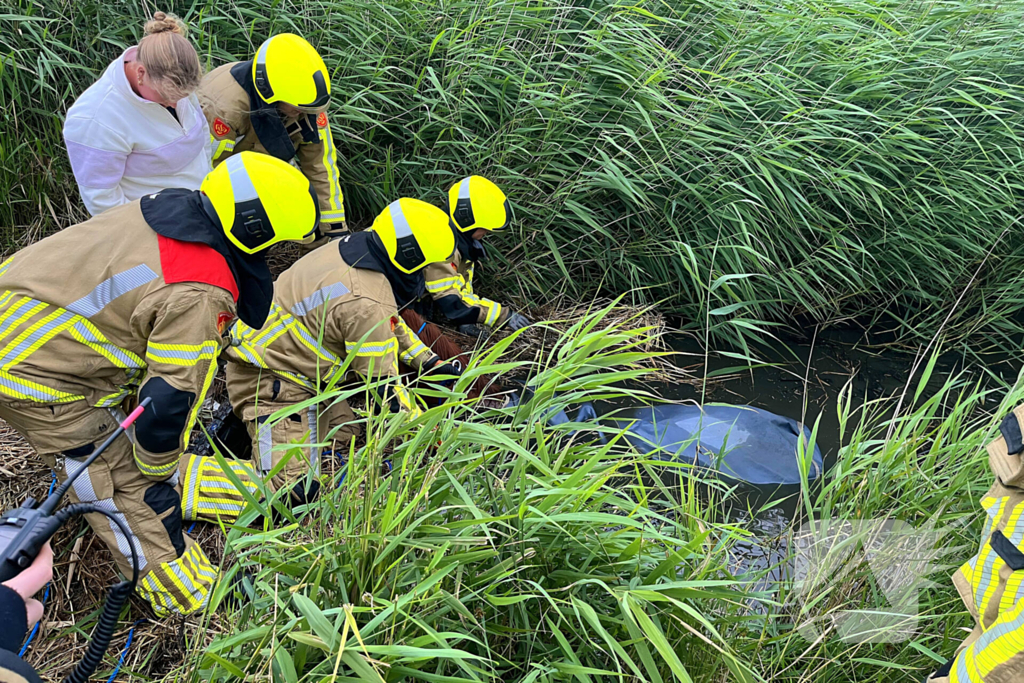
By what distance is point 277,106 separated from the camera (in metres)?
3.20

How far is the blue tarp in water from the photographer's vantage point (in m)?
3.21

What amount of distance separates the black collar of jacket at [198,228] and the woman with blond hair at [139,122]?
1.81ft

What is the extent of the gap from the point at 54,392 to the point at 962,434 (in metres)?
3.24

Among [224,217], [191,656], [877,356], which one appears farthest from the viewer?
[877,356]

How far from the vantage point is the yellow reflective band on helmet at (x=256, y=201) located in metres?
1.97

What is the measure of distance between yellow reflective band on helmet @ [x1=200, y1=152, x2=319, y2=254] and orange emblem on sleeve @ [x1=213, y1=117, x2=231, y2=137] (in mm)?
1392

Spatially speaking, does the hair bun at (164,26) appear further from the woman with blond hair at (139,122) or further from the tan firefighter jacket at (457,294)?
the tan firefighter jacket at (457,294)

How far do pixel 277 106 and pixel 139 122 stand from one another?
32.1 inches

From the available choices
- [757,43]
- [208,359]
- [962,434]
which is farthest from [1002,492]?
[757,43]

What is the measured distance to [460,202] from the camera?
3.22 metres

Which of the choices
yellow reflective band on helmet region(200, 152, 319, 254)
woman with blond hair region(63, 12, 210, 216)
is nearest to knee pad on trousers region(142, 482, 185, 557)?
yellow reflective band on helmet region(200, 152, 319, 254)

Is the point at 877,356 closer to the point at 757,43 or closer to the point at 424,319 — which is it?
the point at 757,43

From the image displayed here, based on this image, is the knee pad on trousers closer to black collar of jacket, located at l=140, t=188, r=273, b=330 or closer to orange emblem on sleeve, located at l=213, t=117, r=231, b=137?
black collar of jacket, located at l=140, t=188, r=273, b=330

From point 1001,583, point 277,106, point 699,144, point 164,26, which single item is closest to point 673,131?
point 699,144
